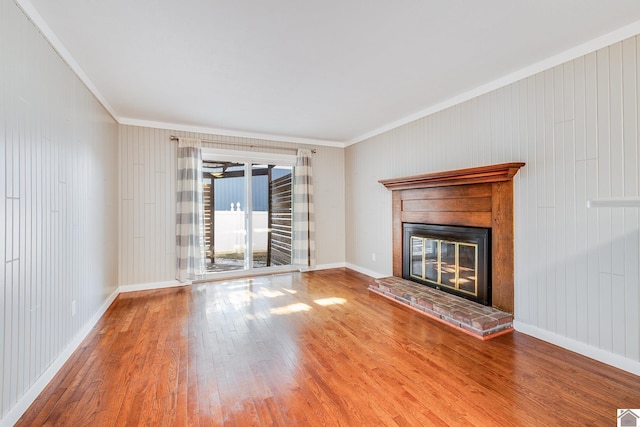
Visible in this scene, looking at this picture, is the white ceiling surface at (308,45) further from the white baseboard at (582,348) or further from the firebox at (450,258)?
the white baseboard at (582,348)

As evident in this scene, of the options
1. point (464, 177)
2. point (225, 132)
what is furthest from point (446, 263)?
point (225, 132)

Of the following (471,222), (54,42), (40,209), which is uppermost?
(54,42)

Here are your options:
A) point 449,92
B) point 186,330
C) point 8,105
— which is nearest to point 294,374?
point 186,330

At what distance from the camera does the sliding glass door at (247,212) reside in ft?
15.8

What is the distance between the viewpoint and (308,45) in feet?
7.59

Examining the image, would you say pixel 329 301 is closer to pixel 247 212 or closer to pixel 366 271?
pixel 366 271

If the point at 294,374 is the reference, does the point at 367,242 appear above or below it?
above

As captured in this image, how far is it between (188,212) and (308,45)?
125 inches

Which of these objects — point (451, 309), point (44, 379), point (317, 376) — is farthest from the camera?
point (451, 309)

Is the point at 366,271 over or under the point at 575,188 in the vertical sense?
under

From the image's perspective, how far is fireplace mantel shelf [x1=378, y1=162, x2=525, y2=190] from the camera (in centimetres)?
275

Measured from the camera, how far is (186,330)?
282cm

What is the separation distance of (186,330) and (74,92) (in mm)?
2459

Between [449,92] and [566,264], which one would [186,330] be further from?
[449,92]
